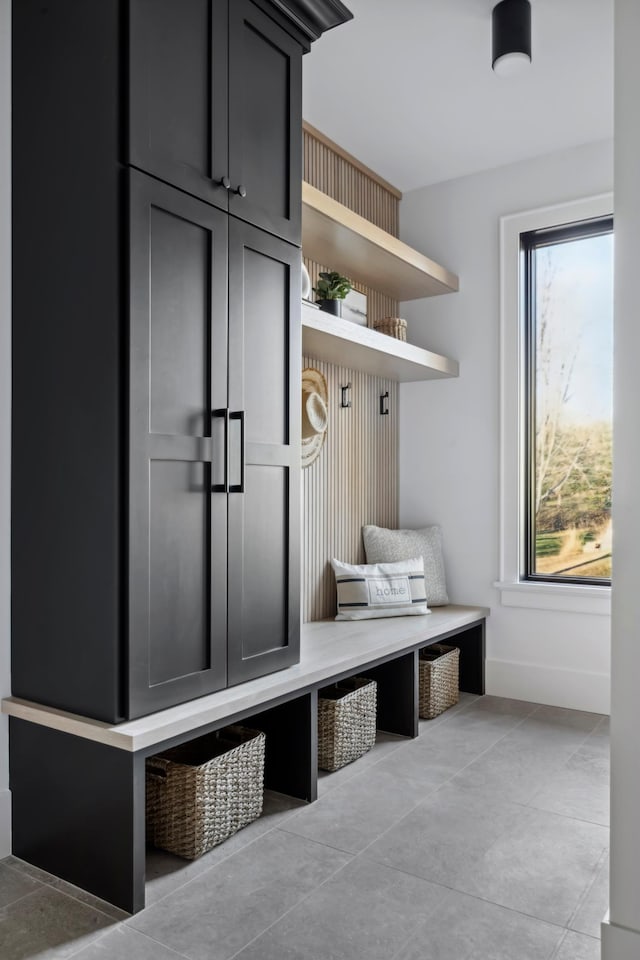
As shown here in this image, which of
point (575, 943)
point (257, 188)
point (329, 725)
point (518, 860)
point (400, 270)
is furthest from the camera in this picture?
point (400, 270)

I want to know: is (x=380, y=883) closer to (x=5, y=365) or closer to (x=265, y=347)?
(x=265, y=347)

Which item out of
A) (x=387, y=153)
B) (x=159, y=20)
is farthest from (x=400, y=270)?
(x=159, y=20)

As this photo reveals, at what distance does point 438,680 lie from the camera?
3182mm

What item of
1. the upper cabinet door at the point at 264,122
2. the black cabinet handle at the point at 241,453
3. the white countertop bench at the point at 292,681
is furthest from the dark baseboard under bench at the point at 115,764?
the upper cabinet door at the point at 264,122

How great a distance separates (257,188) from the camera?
220 cm

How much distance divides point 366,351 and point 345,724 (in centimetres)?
150

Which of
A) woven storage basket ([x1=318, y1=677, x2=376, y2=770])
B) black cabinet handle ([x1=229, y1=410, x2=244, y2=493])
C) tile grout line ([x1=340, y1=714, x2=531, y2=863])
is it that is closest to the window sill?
tile grout line ([x1=340, y1=714, x2=531, y2=863])

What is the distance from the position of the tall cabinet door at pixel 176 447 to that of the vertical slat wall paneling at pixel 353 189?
1.35 m

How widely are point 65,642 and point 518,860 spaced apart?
1355mm

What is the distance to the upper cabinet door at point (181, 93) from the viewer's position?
70.4 inches

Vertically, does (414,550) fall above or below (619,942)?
above

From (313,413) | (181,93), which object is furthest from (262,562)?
(181,93)

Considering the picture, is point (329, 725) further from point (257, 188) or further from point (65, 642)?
point (257, 188)

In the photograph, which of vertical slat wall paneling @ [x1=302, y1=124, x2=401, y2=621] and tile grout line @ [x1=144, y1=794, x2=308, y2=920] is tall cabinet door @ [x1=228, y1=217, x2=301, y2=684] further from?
vertical slat wall paneling @ [x1=302, y1=124, x2=401, y2=621]
